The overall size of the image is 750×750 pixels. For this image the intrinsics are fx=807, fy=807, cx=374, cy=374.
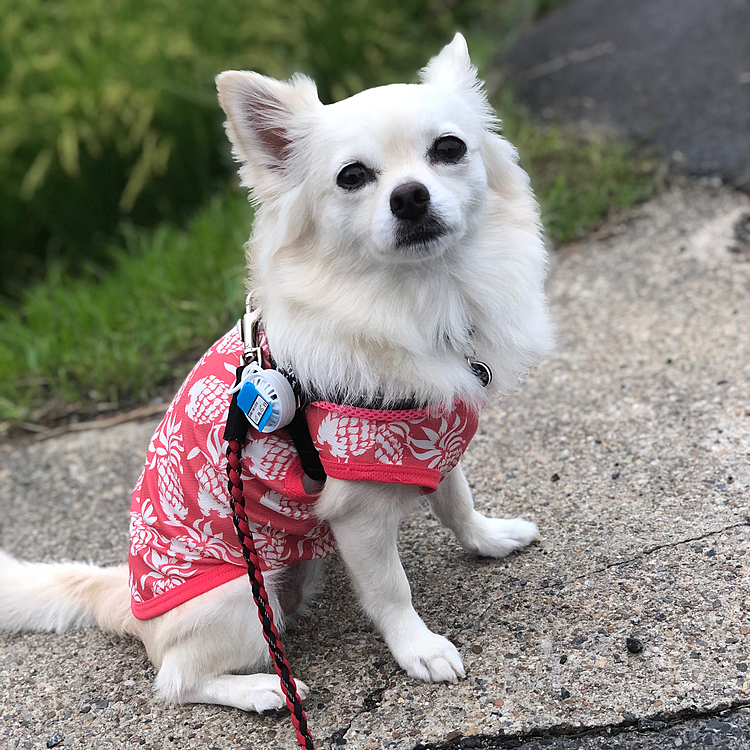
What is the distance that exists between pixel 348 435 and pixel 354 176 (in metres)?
0.62

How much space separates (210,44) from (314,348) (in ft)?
16.2

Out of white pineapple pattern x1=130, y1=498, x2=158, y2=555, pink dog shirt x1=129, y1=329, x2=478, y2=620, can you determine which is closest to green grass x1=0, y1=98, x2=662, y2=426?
white pineapple pattern x1=130, y1=498, x2=158, y2=555

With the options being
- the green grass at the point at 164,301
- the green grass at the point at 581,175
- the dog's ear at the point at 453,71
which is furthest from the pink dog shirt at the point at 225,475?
the green grass at the point at 581,175

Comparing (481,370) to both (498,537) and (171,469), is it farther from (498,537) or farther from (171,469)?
(171,469)

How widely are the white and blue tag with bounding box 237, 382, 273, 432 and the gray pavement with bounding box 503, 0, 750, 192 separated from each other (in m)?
3.19

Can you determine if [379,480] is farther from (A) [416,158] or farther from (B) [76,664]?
(B) [76,664]

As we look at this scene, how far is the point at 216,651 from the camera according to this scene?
83.5 inches

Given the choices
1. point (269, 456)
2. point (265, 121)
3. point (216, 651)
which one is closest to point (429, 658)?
point (216, 651)

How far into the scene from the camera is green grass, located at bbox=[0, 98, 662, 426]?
12.4 feet

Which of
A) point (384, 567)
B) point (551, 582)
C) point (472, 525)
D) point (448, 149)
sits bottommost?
point (551, 582)

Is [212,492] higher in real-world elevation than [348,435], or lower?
lower

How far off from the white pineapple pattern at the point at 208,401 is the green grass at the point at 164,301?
1.67m

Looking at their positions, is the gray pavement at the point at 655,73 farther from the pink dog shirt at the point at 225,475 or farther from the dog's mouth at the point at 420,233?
the pink dog shirt at the point at 225,475

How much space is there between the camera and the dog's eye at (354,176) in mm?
1923
